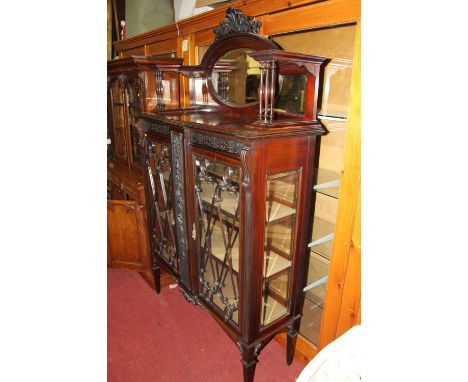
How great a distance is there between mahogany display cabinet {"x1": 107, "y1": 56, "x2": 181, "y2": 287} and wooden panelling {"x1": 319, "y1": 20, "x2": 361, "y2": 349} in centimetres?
137

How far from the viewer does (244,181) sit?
4.16ft

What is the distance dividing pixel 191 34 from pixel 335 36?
118 centimetres

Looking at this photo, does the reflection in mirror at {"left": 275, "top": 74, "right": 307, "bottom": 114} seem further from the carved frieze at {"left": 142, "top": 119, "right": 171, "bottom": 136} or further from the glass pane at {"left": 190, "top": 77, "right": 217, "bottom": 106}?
the carved frieze at {"left": 142, "top": 119, "right": 171, "bottom": 136}

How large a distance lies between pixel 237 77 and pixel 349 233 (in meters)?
1.07

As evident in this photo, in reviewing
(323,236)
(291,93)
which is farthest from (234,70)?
(323,236)

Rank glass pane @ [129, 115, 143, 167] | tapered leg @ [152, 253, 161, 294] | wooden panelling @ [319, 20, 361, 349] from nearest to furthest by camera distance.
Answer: wooden panelling @ [319, 20, 361, 349], tapered leg @ [152, 253, 161, 294], glass pane @ [129, 115, 143, 167]

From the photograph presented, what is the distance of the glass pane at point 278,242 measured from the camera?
1401 mm

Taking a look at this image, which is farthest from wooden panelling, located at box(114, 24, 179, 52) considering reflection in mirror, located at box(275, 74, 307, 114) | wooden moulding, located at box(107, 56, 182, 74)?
reflection in mirror, located at box(275, 74, 307, 114)

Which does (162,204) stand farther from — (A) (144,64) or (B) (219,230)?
(A) (144,64)

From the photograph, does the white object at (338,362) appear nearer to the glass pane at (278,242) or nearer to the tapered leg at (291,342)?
the glass pane at (278,242)

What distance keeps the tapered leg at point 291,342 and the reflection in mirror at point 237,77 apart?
4.34 ft

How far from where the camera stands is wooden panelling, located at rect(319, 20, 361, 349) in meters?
1.34
